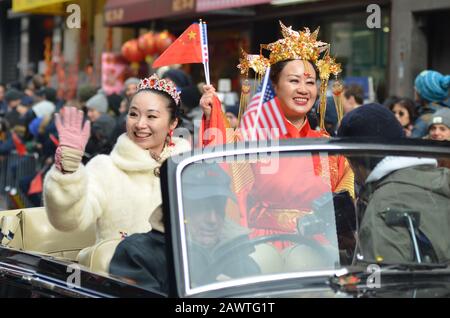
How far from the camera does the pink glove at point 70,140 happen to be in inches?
180

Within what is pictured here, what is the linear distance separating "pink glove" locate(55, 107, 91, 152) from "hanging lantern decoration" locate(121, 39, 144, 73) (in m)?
12.9

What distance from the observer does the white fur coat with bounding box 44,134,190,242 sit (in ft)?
15.0

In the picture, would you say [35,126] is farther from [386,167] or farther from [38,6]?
[386,167]

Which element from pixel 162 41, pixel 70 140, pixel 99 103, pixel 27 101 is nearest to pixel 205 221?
pixel 70 140

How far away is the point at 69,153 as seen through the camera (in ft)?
15.0

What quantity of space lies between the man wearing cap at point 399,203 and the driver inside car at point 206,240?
0.50 meters

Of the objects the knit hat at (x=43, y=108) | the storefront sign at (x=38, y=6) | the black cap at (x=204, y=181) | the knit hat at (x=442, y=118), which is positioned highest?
the storefront sign at (x=38, y=6)

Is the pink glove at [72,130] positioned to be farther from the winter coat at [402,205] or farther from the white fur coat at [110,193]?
the winter coat at [402,205]

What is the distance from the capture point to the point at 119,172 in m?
5.35

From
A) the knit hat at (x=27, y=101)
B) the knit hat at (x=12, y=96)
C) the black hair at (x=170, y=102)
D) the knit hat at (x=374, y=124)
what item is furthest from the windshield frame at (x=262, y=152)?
the knit hat at (x=12, y=96)

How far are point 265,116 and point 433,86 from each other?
3660 mm
